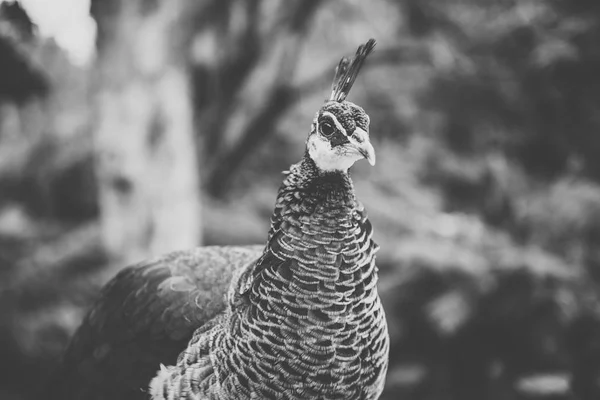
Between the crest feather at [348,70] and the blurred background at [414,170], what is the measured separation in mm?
1616

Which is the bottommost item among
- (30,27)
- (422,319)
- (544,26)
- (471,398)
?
(471,398)

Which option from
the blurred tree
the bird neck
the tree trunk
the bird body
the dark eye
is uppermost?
the tree trunk

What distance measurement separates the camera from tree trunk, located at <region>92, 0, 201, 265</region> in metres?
Result: 3.38

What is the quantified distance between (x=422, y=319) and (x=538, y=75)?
6.74ft

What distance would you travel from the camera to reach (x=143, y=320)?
7.66 feet

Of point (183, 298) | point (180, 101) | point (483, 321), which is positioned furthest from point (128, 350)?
point (483, 321)

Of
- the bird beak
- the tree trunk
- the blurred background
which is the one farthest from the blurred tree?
the tree trunk

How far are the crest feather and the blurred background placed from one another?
5.30 ft

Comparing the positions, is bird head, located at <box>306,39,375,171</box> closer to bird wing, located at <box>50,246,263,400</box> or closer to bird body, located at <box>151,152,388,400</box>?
bird body, located at <box>151,152,388,400</box>

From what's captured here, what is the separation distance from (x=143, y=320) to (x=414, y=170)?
3.28 metres

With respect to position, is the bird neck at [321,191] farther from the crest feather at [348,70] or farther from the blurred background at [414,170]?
the blurred background at [414,170]

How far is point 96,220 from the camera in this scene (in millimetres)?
5719

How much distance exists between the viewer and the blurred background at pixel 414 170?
Answer: 341 cm

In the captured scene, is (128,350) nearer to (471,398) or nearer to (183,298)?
(183,298)
